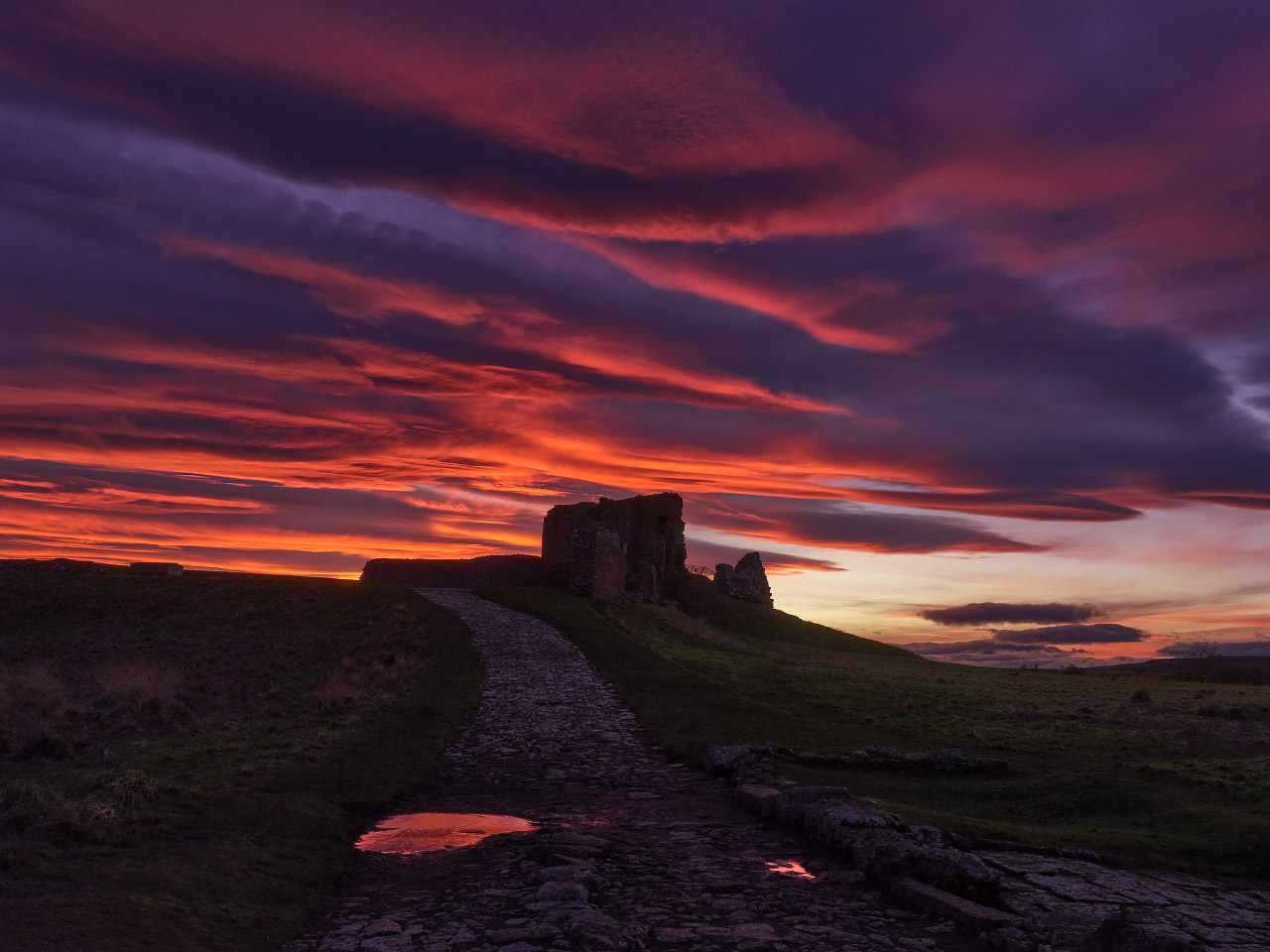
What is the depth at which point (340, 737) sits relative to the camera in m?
16.8

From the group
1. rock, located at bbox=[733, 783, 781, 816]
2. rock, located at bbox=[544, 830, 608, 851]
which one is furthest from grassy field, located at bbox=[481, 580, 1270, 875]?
rock, located at bbox=[544, 830, 608, 851]

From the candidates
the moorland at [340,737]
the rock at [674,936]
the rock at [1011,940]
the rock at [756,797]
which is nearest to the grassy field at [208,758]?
the moorland at [340,737]

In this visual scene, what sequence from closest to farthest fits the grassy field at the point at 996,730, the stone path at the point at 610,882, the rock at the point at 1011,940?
1. the rock at the point at 1011,940
2. the stone path at the point at 610,882
3. the grassy field at the point at 996,730

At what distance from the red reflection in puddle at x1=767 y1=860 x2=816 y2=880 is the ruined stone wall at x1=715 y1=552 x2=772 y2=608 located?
161 feet

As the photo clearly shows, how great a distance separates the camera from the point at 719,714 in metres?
20.4

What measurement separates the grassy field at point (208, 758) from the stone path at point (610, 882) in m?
0.98

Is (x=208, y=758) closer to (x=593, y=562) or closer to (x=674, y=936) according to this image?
(x=674, y=936)

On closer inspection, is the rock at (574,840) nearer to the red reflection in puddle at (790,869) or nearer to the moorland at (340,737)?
the red reflection in puddle at (790,869)

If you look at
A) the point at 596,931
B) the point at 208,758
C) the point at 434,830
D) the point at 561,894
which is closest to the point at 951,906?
the point at 596,931

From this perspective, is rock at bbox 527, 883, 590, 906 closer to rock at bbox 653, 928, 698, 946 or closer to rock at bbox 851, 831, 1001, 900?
rock at bbox 653, 928, 698, 946

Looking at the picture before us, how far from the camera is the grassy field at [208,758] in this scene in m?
7.61

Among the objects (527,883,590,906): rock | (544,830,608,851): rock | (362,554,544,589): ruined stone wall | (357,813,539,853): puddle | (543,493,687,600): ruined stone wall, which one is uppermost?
(543,493,687,600): ruined stone wall

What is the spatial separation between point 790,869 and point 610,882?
230 centimetres

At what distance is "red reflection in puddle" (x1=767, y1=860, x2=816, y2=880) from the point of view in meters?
9.67
